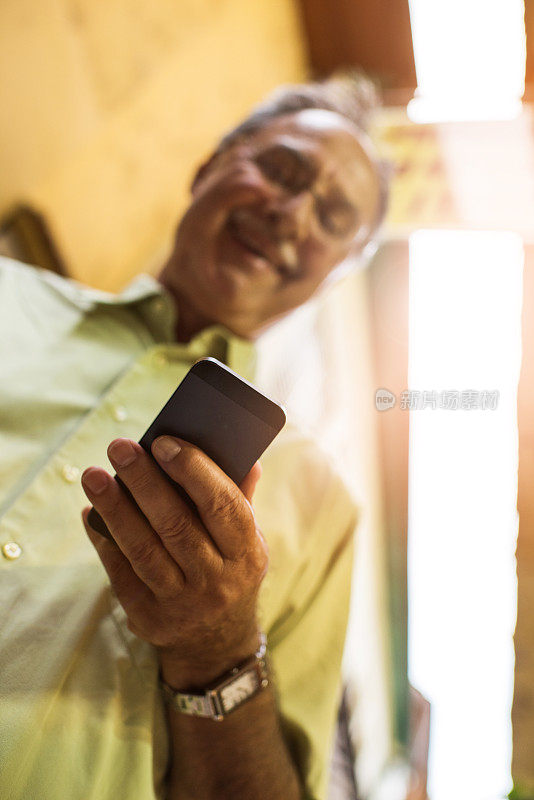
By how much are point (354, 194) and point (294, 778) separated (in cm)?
88

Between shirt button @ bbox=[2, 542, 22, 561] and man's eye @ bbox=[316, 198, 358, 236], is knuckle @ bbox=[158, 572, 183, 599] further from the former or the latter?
man's eye @ bbox=[316, 198, 358, 236]

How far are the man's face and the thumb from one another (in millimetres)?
505

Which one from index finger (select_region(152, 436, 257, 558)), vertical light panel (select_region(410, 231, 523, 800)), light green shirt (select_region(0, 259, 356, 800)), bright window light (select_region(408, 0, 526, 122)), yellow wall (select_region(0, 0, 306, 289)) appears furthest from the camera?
bright window light (select_region(408, 0, 526, 122))

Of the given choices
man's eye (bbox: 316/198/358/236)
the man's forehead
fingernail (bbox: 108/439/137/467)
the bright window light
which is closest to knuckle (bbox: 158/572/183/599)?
fingernail (bbox: 108/439/137/467)

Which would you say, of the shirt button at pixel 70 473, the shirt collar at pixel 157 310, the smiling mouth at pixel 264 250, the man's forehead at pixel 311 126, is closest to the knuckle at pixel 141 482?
the shirt button at pixel 70 473

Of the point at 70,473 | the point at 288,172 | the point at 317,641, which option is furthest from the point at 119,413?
the point at 288,172

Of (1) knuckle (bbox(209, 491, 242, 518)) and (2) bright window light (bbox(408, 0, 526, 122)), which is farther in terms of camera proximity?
(2) bright window light (bbox(408, 0, 526, 122))

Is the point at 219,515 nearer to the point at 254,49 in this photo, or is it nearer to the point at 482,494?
the point at 482,494

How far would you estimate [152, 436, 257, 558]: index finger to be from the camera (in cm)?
49

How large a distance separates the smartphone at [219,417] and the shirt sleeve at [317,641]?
→ 1.19 ft

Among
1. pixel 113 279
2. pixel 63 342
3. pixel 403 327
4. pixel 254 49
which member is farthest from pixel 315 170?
pixel 254 49

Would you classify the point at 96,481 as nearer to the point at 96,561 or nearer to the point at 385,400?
the point at 96,561

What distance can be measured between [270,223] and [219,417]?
0.59 m

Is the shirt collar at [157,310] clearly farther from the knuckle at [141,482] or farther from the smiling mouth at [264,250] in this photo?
the knuckle at [141,482]
